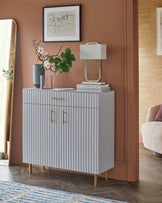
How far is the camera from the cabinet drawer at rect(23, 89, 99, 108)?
4250 millimetres

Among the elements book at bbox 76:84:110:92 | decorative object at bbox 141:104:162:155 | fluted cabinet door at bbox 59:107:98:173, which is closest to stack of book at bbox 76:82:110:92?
book at bbox 76:84:110:92

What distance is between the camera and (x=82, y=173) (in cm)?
479

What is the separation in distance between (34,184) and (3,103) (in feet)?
4.23

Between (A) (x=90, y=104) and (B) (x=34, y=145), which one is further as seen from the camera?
(B) (x=34, y=145)

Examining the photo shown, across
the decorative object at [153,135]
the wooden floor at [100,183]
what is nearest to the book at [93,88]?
the wooden floor at [100,183]

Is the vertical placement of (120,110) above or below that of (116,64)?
below

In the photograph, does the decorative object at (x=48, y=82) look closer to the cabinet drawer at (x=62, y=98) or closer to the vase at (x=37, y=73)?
the vase at (x=37, y=73)

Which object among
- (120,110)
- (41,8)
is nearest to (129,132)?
(120,110)

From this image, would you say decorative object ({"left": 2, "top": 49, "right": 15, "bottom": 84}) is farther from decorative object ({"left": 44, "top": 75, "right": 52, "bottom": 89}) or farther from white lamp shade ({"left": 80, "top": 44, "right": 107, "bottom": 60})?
white lamp shade ({"left": 80, "top": 44, "right": 107, "bottom": 60})

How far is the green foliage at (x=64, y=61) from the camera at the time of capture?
4574 millimetres

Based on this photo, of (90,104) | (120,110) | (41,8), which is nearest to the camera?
(90,104)

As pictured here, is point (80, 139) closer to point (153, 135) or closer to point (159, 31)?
point (153, 135)

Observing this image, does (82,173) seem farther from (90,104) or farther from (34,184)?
(90,104)

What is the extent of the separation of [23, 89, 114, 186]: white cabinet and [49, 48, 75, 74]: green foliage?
300 millimetres
